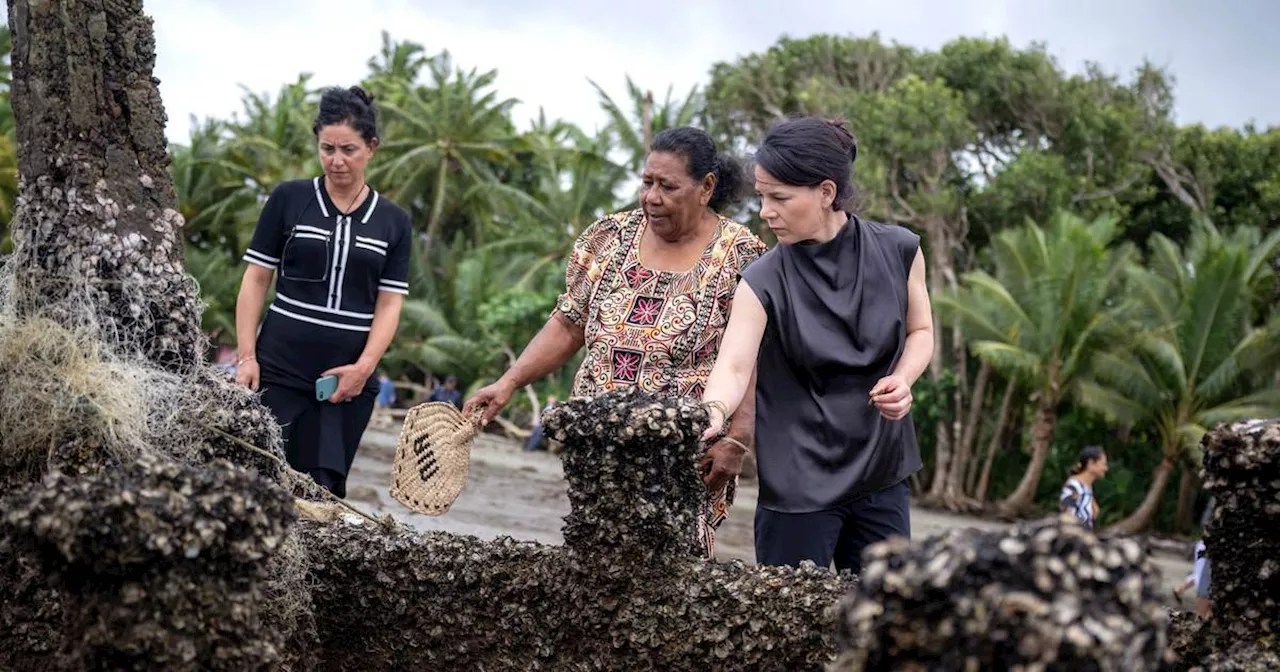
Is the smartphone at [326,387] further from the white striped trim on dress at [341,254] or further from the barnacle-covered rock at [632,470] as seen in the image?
the barnacle-covered rock at [632,470]

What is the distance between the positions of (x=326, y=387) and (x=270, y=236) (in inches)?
23.7

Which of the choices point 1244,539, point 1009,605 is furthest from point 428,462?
point 1009,605

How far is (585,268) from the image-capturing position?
489cm

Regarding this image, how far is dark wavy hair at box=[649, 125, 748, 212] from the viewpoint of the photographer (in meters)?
4.67

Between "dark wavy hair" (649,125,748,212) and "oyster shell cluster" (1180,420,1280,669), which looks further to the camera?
"dark wavy hair" (649,125,748,212)

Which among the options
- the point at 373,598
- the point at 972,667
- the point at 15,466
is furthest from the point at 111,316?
the point at 972,667

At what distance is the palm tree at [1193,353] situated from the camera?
22031mm

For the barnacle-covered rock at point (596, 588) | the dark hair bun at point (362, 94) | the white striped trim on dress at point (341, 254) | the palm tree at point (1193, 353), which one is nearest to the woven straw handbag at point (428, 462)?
the barnacle-covered rock at point (596, 588)

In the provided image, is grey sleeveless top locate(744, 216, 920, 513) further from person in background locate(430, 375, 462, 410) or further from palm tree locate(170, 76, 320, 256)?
palm tree locate(170, 76, 320, 256)

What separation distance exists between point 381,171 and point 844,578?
38.0 meters

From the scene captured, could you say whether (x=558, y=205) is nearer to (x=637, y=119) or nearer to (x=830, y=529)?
(x=637, y=119)

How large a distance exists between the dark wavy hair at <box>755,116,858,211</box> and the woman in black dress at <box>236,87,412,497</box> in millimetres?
1743

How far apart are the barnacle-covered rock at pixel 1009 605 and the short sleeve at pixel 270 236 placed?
3.39m

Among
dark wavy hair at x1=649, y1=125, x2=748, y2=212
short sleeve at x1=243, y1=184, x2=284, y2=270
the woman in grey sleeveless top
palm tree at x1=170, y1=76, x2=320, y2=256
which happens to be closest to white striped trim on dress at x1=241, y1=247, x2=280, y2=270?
short sleeve at x1=243, y1=184, x2=284, y2=270
